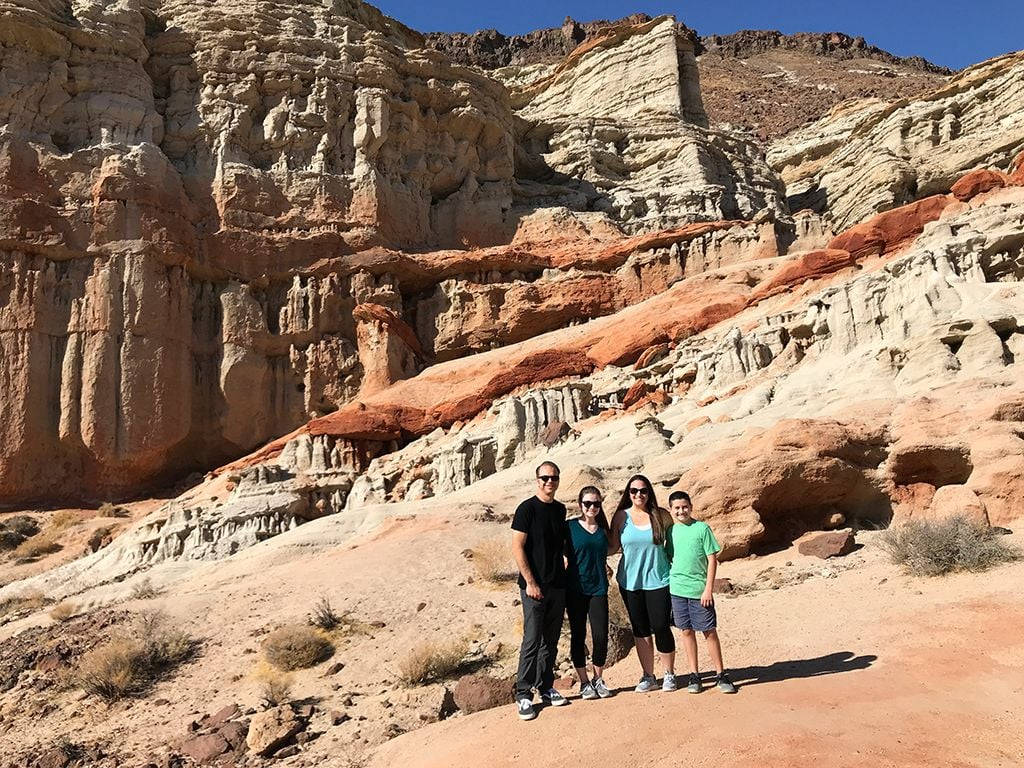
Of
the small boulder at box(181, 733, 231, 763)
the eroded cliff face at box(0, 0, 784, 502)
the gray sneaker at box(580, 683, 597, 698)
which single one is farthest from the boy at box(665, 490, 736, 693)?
the eroded cliff face at box(0, 0, 784, 502)

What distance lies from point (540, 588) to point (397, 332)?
24.2 m

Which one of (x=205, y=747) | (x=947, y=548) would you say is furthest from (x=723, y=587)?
(x=205, y=747)

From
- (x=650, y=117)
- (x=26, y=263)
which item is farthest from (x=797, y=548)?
(x=650, y=117)

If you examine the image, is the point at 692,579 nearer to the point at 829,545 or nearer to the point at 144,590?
the point at 829,545

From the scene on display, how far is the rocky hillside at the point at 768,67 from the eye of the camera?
64250 mm

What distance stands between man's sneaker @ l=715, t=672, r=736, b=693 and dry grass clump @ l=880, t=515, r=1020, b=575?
3.01 metres

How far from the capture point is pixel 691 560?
5246mm

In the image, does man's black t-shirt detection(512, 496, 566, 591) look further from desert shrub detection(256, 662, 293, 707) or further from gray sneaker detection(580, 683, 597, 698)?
desert shrub detection(256, 662, 293, 707)

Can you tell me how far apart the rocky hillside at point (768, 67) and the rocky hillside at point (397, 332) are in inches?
816

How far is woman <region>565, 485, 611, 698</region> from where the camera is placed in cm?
529

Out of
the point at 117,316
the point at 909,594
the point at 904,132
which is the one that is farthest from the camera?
the point at 904,132

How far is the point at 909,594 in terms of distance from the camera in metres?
6.57

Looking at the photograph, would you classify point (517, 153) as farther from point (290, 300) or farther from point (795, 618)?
point (795, 618)

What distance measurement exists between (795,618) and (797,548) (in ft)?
7.58
